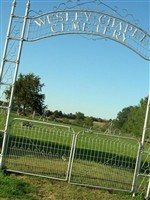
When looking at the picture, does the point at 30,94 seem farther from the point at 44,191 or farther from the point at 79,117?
the point at 44,191

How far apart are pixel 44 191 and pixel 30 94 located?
58318 mm

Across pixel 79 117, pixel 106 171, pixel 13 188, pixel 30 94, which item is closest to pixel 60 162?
pixel 106 171

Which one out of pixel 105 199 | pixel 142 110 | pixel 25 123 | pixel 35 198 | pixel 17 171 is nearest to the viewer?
pixel 35 198

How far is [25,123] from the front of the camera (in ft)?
39.1

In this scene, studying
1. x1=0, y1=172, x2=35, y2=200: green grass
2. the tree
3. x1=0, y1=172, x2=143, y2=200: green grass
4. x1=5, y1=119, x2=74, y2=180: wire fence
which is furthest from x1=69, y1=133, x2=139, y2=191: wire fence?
the tree

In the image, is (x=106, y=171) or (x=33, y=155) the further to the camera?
(x=106, y=171)

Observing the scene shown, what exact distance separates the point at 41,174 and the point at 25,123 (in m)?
1.64

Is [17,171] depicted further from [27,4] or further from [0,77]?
[27,4]

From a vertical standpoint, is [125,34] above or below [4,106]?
above

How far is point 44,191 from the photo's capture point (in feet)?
33.2

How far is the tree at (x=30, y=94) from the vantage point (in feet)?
215

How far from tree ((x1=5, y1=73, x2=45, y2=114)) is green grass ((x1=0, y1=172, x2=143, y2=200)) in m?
54.6

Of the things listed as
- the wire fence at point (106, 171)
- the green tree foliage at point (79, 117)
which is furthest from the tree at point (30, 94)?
the wire fence at point (106, 171)

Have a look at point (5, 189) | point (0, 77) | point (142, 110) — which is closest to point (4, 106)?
point (0, 77)
